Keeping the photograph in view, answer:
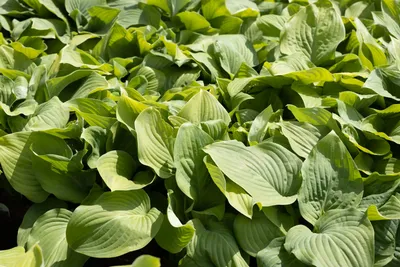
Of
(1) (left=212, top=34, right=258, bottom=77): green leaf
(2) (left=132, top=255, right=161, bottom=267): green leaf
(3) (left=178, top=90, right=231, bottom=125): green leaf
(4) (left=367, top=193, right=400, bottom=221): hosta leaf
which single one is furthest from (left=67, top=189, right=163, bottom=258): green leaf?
(1) (left=212, top=34, right=258, bottom=77): green leaf

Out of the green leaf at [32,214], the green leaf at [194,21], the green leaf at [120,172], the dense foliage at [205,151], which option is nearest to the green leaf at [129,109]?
the dense foliage at [205,151]

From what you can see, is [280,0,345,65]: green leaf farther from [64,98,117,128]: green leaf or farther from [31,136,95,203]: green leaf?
[31,136,95,203]: green leaf

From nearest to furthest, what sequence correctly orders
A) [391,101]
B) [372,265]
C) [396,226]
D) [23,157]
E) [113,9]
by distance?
[372,265] → [396,226] → [23,157] → [391,101] → [113,9]

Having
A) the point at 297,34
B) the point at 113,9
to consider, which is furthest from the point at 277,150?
the point at 113,9

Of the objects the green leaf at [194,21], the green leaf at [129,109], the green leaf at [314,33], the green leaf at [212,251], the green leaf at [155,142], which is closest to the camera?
the green leaf at [212,251]

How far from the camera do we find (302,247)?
62.1 inches

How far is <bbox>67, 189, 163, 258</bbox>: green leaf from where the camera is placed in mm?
1622

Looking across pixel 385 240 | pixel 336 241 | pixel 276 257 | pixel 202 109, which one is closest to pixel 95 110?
pixel 202 109

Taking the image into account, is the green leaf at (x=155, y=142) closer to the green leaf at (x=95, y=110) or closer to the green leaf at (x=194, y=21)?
the green leaf at (x=95, y=110)

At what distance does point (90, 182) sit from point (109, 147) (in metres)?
0.13

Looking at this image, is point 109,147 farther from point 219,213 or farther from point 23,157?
point 219,213

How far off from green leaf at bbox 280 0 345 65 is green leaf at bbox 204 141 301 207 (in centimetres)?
75

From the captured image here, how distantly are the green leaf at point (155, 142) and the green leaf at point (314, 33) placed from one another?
32.6 inches

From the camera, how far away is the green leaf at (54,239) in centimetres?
169
